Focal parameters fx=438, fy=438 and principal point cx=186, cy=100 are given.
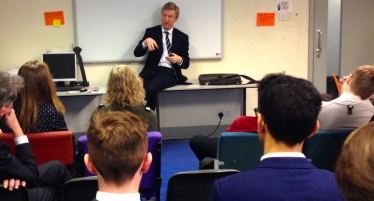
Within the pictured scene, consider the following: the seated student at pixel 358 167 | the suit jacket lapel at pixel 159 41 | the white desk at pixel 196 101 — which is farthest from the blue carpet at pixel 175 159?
the seated student at pixel 358 167

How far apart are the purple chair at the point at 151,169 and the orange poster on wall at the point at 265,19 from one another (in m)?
3.22

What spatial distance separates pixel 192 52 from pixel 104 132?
13.4 ft

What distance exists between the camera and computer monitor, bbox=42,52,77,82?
477cm

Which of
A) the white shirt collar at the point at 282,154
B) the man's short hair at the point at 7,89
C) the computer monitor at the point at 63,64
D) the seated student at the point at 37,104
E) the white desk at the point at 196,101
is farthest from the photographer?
the white desk at the point at 196,101

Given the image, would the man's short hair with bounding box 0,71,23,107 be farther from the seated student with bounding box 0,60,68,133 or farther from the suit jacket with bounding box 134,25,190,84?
the suit jacket with bounding box 134,25,190,84

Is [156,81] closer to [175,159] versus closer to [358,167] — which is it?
[175,159]

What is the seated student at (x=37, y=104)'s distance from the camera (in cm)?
261

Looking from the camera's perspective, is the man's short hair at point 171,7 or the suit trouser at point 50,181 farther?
the man's short hair at point 171,7

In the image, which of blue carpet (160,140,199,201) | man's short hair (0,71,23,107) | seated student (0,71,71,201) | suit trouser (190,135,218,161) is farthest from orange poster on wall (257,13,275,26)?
man's short hair (0,71,23,107)

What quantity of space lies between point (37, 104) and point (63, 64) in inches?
85.5

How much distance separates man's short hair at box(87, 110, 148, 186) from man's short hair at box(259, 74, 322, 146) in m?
0.39

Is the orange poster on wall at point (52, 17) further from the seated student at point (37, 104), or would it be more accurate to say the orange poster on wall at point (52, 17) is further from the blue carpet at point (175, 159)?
the seated student at point (37, 104)

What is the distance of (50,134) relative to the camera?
238 centimetres

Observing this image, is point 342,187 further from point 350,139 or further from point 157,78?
point 157,78
